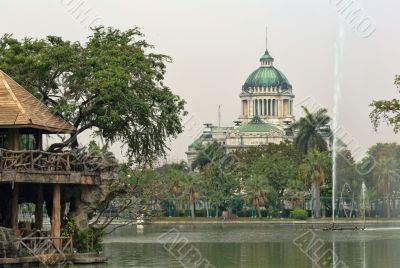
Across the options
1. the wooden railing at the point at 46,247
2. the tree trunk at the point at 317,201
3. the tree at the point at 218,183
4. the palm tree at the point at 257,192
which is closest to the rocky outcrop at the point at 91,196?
the wooden railing at the point at 46,247

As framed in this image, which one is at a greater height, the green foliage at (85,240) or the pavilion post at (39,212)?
the pavilion post at (39,212)

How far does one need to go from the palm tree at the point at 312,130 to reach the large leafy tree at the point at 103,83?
74.5 m

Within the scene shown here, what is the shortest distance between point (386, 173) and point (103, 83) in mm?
80557

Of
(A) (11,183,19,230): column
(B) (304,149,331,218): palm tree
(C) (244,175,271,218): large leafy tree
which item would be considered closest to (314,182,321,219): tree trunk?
(B) (304,149,331,218): palm tree

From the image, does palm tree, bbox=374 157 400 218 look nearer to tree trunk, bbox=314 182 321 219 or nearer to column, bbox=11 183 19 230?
tree trunk, bbox=314 182 321 219

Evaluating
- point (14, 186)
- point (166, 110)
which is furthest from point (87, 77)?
point (14, 186)

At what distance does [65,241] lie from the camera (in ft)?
128

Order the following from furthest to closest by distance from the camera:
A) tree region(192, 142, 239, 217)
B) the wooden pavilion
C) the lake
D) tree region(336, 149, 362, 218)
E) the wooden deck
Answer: tree region(192, 142, 239, 217)
tree region(336, 149, 362, 218)
the lake
the wooden pavilion
the wooden deck

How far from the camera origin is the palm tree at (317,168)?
112m

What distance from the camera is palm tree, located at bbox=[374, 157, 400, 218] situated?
387 ft

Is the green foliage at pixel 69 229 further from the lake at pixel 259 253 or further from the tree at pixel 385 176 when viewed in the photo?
the tree at pixel 385 176

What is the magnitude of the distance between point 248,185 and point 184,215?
11.6 meters

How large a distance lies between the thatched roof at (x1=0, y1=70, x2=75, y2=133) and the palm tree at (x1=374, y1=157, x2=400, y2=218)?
264 feet

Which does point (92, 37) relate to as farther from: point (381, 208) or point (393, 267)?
point (381, 208)
